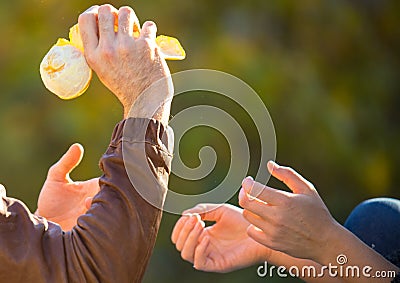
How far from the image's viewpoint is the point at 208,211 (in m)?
1.58

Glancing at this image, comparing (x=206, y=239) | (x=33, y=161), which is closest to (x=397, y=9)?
(x=33, y=161)

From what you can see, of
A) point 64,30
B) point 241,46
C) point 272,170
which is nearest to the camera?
point 272,170

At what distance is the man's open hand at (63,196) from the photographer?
1.49 metres

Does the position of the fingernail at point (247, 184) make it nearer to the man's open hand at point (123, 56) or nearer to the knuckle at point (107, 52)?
the man's open hand at point (123, 56)

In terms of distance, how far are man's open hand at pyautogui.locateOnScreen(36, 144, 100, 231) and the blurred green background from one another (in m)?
1.16

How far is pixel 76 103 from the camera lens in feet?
8.93

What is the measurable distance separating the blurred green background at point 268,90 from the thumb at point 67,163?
1185 mm

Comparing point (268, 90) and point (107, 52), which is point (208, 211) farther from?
point (268, 90)

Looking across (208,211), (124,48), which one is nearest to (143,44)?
(124,48)

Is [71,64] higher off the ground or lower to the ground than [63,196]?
higher

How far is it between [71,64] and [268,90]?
1655 millimetres

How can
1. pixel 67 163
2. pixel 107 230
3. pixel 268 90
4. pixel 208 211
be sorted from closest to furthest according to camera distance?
1. pixel 107 230
2. pixel 67 163
3. pixel 208 211
4. pixel 268 90

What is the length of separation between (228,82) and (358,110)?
0.56 meters

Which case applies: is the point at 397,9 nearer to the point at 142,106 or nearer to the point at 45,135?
the point at 45,135
